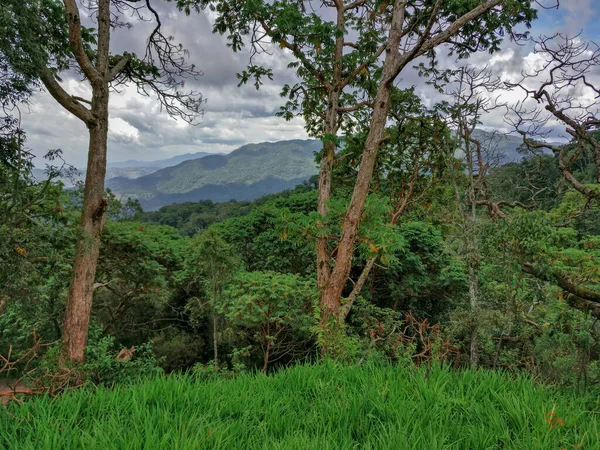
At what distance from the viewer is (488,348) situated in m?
7.33

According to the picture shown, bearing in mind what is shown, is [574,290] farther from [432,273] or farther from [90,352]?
[90,352]

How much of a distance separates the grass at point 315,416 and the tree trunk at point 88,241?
4.82 meters

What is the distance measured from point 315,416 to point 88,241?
19.8 ft

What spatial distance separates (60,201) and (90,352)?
159 inches

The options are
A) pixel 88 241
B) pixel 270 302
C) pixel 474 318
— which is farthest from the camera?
pixel 270 302

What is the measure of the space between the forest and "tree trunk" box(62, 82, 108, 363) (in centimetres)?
4

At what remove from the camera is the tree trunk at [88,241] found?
261 inches

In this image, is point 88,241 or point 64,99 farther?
point 88,241

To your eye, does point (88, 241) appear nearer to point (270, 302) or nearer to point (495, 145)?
point (270, 302)

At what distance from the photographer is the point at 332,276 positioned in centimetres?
656

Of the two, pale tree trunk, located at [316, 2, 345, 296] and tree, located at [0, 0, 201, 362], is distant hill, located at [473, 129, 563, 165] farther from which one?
tree, located at [0, 0, 201, 362]

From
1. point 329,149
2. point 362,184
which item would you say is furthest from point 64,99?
point 362,184

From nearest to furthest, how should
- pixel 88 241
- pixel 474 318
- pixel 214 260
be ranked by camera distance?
1. pixel 474 318
2. pixel 88 241
3. pixel 214 260

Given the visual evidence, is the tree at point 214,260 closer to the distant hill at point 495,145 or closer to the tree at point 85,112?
the tree at point 85,112
